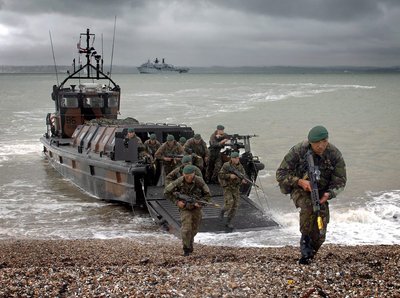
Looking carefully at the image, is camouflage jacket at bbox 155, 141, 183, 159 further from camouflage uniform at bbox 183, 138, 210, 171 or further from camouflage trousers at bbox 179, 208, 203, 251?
camouflage trousers at bbox 179, 208, 203, 251

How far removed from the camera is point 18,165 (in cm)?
1845

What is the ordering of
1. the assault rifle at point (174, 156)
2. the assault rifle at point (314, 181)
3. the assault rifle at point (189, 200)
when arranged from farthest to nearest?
the assault rifle at point (174, 156) → the assault rifle at point (189, 200) → the assault rifle at point (314, 181)

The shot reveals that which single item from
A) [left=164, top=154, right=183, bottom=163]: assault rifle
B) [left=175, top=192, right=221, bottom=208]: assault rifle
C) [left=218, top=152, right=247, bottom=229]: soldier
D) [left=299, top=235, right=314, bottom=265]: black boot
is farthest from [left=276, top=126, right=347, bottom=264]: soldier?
[left=164, top=154, right=183, bottom=163]: assault rifle

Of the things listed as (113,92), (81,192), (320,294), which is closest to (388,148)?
(113,92)

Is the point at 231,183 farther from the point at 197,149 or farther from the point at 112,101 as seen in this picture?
the point at 112,101

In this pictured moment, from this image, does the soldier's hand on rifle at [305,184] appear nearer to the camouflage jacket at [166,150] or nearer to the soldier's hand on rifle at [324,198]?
the soldier's hand on rifle at [324,198]

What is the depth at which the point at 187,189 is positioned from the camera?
6.82 m

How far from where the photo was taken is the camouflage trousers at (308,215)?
514 cm

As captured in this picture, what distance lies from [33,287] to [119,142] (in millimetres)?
6717

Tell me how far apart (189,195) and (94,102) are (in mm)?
10295

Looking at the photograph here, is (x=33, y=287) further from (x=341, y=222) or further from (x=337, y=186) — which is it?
(x=341, y=222)

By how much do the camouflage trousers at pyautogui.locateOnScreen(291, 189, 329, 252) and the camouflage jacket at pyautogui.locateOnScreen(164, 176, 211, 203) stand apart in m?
1.87

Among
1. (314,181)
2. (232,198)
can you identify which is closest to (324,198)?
(314,181)

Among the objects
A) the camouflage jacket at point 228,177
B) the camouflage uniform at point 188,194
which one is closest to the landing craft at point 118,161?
the camouflage jacket at point 228,177
